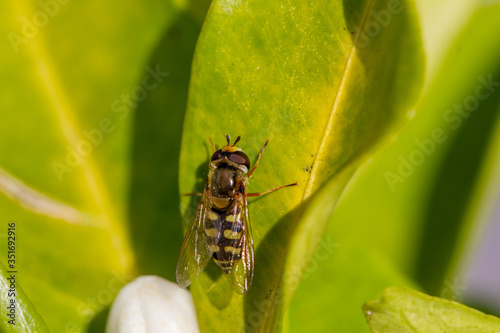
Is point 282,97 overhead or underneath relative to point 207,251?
overhead

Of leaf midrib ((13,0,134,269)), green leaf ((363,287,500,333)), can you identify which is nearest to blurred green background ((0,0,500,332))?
leaf midrib ((13,0,134,269))

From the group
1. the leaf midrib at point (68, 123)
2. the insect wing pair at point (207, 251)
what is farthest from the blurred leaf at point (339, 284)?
the leaf midrib at point (68, 123)

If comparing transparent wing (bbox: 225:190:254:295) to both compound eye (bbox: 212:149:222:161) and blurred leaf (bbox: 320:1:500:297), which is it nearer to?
compound eye (bbox: 212:149:222:161)

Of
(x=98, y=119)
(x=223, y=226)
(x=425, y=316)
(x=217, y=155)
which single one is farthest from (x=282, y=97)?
(x=223, y=226)

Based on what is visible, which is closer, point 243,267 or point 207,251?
point 243,267

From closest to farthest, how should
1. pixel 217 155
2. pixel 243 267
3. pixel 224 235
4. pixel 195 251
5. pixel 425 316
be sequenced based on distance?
pixel 425 316 < pixel 243 267 < pixel 217 155 < pixel 195 251 < pixel 224 235

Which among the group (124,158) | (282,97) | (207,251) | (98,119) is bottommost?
(207,251)

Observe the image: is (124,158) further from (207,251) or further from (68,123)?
(207,251)

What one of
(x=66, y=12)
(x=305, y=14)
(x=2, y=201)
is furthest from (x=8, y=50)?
(x=305, y=14)
